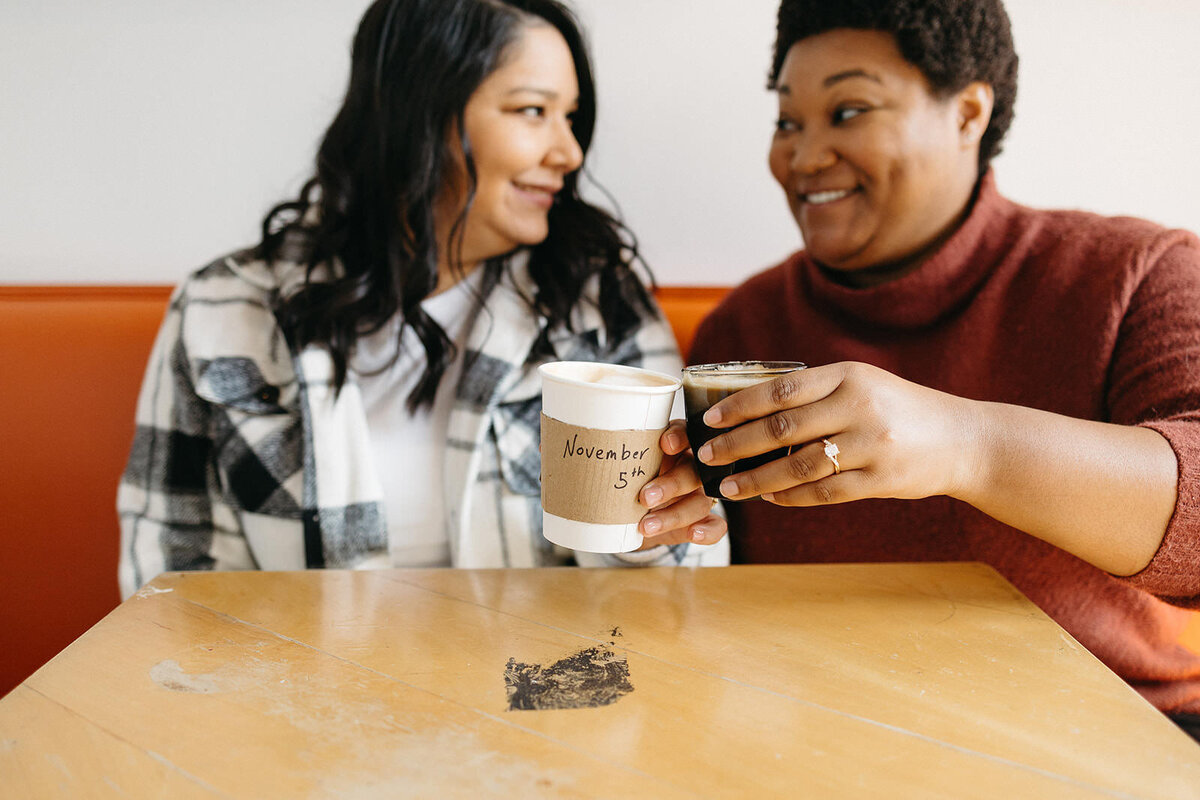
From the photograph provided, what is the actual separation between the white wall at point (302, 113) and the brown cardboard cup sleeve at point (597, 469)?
3.43ft

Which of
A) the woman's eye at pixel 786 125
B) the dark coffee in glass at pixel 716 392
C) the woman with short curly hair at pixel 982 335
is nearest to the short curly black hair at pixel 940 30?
the woman with short curly hair at pixel 982 335

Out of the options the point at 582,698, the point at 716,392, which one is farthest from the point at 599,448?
the point at 582,698

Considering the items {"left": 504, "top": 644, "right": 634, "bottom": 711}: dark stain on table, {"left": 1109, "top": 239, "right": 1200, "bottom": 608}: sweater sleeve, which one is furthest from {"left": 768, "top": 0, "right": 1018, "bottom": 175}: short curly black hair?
{"left": 504, "top": 644, "right": 634, "bottom": 711}: dark stain on table

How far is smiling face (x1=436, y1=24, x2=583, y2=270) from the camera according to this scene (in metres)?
1.31

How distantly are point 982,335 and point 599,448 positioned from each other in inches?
28.2

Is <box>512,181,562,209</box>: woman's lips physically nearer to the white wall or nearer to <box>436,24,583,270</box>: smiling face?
<box>436,24,583,270</box>: smiling face

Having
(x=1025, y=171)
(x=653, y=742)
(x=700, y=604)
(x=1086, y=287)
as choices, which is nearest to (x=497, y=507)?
(x=700, y=604)

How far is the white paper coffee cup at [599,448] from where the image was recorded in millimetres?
760

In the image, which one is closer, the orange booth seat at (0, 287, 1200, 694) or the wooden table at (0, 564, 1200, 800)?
the wooden table at (0, 564, 1200, 800)

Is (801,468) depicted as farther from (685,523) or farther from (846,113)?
(846,113)

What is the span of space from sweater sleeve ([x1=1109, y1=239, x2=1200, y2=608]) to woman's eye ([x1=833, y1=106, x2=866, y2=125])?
45cm

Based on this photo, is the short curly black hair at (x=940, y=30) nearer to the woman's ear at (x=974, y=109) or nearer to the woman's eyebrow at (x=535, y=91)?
the woman's ear at (x=974, y=109)

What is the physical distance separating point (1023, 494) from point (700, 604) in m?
0.36

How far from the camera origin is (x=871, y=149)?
116cm
